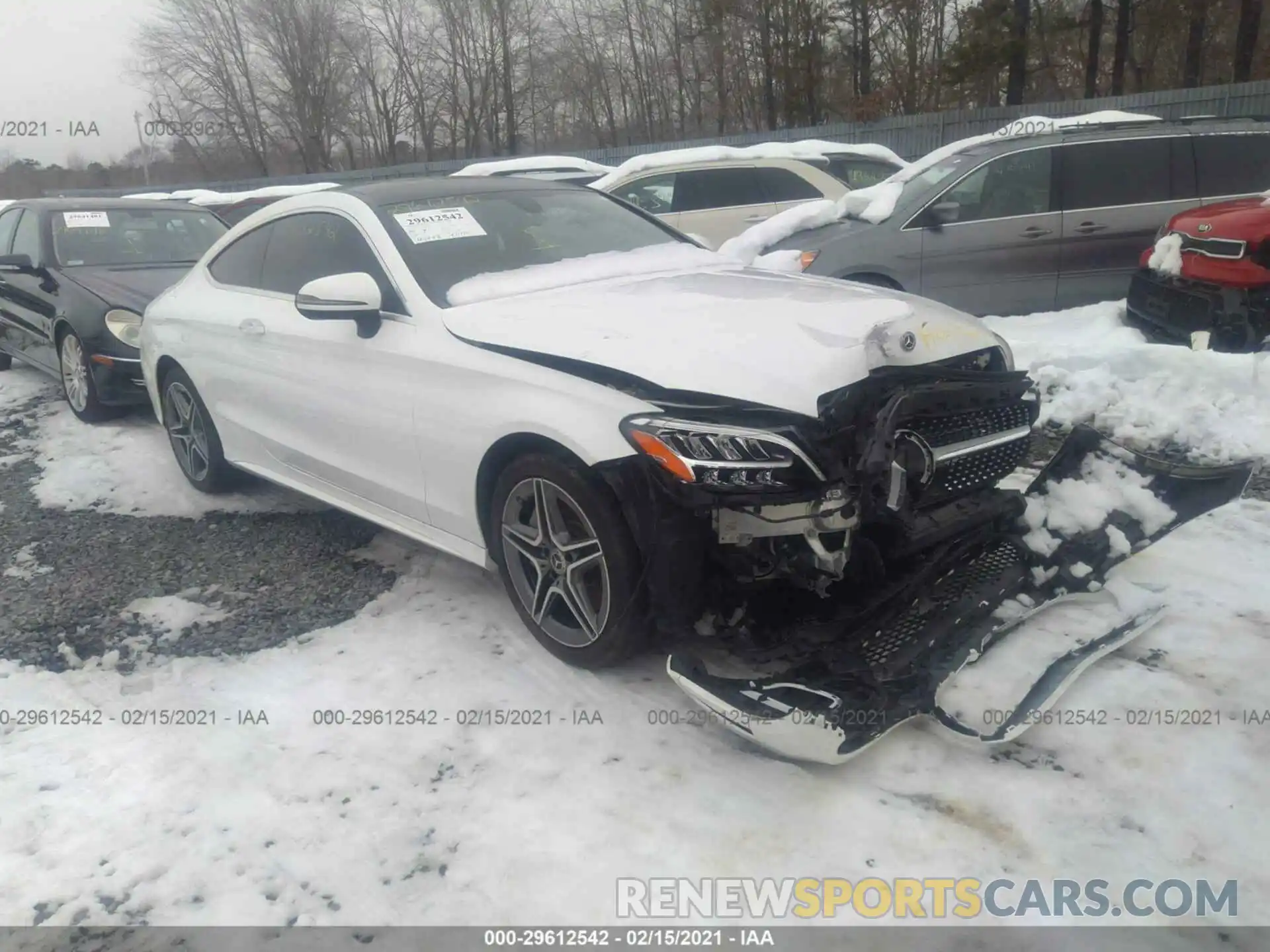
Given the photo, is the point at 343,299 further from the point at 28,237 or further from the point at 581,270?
the point at 28,237

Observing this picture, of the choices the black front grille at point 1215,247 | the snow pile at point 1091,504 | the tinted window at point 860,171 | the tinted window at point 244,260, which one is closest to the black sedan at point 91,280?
the tinted window at point 244,260

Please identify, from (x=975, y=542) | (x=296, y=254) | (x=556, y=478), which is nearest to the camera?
(x=556, y=478)

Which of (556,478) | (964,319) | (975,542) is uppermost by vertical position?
(964,319)

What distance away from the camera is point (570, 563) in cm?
309

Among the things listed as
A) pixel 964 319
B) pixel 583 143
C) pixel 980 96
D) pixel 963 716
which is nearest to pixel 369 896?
pixel 963 716

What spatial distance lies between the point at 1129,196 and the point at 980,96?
870 inches

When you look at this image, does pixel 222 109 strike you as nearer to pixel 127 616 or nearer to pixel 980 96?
pixel 980 96

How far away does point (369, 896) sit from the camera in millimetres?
2340

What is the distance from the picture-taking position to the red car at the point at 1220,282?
19.1ft

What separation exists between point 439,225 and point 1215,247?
500 cm

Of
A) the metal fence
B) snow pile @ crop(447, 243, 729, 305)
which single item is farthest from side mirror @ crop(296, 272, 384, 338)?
the metal fence

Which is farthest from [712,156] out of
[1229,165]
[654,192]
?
[1229,165]

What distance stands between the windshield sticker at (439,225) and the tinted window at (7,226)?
6062mm

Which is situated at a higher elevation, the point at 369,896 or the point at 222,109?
the point at 222,109
